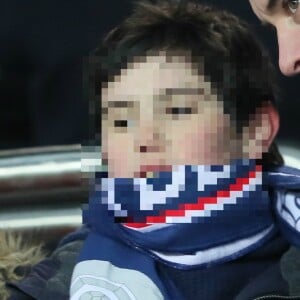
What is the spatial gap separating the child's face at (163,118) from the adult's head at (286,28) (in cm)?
7

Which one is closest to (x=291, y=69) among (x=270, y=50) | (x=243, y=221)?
(x=270, y=50)

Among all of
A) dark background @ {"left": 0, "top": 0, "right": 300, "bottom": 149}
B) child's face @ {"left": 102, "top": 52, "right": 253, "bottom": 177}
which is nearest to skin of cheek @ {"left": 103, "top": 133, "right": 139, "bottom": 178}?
child's face @ {"left": 102, "top": 52, "right": 253, "bottom": 177}

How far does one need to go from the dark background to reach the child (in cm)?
11

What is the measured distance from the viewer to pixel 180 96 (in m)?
0.63

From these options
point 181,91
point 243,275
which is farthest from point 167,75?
point 243,275

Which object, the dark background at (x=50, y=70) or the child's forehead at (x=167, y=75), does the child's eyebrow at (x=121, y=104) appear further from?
the dark background at (x=50, y=70)

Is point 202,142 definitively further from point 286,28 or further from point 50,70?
point 50,70

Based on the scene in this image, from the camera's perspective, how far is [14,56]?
87 cm

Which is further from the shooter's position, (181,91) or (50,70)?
(50,70)

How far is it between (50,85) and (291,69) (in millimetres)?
288

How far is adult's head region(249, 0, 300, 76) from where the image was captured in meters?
0.65

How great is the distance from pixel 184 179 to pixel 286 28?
0.49 ft

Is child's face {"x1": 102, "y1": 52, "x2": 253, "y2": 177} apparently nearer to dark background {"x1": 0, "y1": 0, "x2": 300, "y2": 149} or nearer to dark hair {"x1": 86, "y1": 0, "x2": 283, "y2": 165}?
dark hair {"x1": 86, "y1": 0, "x2": 283, "y2": 165}

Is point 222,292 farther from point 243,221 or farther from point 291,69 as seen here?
point 291,69
